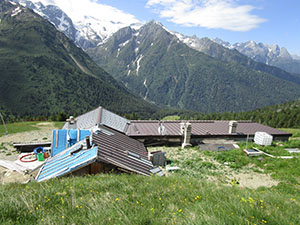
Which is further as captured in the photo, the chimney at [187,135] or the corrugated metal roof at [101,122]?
the chimney at [187,135]

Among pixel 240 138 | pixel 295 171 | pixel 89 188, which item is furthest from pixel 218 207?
pixel 240 138

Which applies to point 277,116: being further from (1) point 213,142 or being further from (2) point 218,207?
(2) point 218,207

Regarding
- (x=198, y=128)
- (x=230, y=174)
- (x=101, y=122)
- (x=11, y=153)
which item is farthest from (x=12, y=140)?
(x=230, y=174)

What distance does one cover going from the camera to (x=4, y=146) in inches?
917

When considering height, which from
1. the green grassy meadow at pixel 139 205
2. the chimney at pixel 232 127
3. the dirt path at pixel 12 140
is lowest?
the dirt path at pixel 12 140

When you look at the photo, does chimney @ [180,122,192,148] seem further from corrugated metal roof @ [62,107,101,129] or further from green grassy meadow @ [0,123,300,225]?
green grassy meadow @ [0,123,300,225]

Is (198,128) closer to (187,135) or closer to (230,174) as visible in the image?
(187,135)

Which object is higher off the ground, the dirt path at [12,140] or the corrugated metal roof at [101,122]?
the corrugated metal roof at [101,122]

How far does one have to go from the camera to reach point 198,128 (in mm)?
26219

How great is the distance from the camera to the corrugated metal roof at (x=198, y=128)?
23.8m

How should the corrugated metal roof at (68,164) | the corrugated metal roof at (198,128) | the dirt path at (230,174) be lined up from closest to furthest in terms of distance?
1. the corrugated metal roof at (68,164)
2. the dirt path at (230,174)
3. the corrugated metal roof at (198,128)

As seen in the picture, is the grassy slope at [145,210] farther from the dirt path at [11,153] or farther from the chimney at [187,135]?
the chimney at [187,135]

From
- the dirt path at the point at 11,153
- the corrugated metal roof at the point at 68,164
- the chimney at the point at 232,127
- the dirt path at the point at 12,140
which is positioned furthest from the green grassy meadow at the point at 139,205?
the chimney at the point at 232,127

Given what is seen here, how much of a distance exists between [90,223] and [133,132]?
64.8 feet
